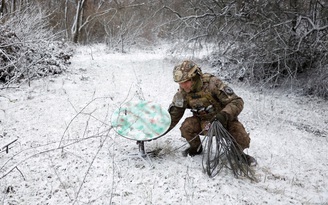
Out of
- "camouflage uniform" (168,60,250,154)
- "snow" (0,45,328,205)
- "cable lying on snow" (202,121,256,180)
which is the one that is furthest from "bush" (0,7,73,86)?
"cable lying on snow" (202,121,256,180)

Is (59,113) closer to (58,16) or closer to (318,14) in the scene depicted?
(318,14)

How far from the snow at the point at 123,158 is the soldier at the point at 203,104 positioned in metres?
0.34

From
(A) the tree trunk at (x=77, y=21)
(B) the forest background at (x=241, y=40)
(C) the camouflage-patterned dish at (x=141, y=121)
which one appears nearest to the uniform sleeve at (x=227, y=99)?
(C) the camouflage-patterned dish at (x=141, y=121)

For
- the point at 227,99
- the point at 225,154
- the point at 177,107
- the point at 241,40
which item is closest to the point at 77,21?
the point at 241,40

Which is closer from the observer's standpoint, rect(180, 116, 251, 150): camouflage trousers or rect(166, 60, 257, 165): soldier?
rect(166, 60, 257, 165): soldier

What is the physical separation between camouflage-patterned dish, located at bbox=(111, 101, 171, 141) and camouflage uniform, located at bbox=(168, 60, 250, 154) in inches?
8.3

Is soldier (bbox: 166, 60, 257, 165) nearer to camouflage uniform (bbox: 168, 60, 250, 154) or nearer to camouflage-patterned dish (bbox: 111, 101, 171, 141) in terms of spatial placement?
camouflage uniform (bbox: 168, 60, 250, 154)

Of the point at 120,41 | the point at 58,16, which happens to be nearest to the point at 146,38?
the point at 120,41

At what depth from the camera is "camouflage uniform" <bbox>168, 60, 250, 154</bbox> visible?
114 inches

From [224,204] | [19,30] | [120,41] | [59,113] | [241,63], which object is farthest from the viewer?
[120,41]

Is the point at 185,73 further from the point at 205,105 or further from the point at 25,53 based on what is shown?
the point at 25,53

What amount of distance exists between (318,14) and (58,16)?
43.3ft

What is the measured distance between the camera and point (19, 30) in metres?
5.95

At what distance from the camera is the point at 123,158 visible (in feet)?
10.2
